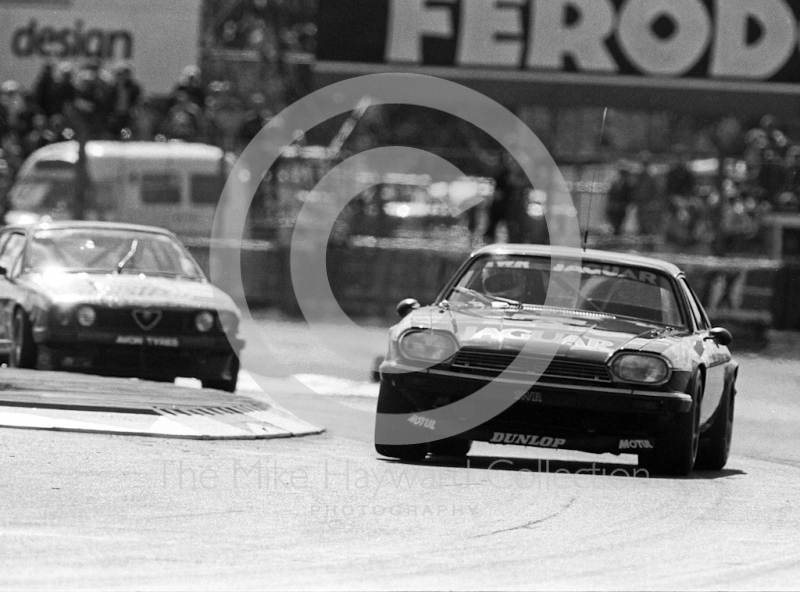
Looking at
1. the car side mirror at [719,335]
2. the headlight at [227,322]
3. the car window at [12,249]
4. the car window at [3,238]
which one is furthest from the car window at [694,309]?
the car window at [3,238]

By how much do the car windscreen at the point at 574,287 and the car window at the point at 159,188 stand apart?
14043 millimetres

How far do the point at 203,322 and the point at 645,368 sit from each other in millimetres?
4493

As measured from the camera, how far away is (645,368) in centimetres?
857

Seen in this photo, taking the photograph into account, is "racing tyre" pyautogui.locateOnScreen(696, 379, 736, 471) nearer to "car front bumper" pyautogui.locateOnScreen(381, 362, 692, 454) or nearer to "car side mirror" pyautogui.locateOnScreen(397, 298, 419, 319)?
"car front bumper" pyautogui.locateOnScreen(381, 362, 692, 454)

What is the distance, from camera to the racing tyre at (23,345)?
464 inches

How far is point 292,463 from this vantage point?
334 inches

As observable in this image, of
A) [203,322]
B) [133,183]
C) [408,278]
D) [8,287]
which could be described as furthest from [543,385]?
[133,183]

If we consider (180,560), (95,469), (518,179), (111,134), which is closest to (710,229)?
(518,179)

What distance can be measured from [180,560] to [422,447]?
10.8ft

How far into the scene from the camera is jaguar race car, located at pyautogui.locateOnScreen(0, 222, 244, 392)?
11.7 metres

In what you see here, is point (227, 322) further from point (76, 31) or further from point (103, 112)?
point (76, 31)

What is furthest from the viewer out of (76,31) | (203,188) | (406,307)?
(76,31)

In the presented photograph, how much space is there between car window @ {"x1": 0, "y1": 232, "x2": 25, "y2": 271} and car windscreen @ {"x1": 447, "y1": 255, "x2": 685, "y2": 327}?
4.57 meters

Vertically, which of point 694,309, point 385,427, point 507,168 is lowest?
point 385,427
